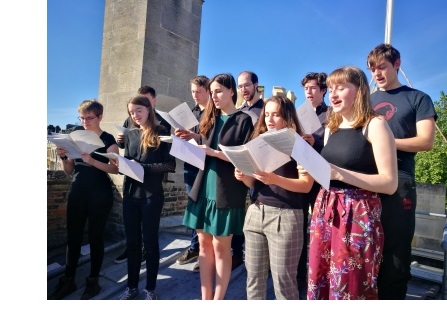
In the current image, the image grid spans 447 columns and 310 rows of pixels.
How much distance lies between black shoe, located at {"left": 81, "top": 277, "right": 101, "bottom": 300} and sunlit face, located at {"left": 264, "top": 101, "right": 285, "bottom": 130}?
7.00ft

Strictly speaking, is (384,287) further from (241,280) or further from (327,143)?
(241,280)

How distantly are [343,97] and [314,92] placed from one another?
1047 millimetres

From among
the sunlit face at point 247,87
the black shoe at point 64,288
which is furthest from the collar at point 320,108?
the black shoe at point 64,288

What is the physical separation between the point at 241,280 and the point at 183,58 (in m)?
2.97

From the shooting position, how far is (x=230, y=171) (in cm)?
213

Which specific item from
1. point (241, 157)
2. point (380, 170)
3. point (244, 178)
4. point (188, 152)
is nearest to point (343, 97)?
point (380, 170)

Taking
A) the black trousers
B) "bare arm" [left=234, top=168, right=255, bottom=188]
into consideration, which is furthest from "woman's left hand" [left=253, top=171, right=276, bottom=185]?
the black trousers

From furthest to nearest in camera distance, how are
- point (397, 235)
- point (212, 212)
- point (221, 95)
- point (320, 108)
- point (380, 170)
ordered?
point (320, 108) < point (221, 95) < point (212, 212) < point (397, 235) < point (380, 170)

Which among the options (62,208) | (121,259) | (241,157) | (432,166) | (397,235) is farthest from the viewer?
(432,166)

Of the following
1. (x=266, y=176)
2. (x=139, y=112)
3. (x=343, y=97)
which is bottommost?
(x=266, y=176)

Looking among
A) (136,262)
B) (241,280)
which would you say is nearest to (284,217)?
(241,280)

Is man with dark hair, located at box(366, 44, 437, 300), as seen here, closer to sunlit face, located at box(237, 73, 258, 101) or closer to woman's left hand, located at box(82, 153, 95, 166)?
sunlit face, located at box(237, 73, 258, 101)

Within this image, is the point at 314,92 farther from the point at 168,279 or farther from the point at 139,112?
the point at 168,279

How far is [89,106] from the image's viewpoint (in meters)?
2.76
